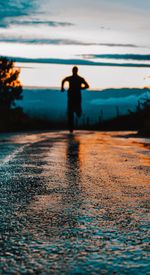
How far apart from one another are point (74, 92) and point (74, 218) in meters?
15.0

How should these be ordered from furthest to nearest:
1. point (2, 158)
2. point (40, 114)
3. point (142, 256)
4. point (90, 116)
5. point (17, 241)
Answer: point (90, 116) → point (40, 114) → point (2, 158) → point (17, 241) → point (142, 256)

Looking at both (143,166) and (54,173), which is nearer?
(54,173)

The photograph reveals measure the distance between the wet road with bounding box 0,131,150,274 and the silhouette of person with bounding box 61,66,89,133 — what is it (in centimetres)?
1076

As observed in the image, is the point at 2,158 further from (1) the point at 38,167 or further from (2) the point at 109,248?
(2) the point at 109,248

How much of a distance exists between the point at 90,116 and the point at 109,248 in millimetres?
49853

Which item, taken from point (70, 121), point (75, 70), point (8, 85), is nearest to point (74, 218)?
point (75, 70)

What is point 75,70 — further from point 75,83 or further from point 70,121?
point 70,121

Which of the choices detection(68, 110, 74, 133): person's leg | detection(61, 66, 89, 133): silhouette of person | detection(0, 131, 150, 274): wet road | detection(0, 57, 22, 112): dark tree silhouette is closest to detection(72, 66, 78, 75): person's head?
detection(61, 66, 89, 133): silhouette of person

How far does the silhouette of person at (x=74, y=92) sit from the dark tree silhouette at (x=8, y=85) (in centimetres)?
3590

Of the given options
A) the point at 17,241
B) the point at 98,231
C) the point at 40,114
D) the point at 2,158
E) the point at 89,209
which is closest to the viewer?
the point at 17,241

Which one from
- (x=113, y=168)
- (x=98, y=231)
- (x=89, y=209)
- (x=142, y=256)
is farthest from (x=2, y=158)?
(x=142, y=256)

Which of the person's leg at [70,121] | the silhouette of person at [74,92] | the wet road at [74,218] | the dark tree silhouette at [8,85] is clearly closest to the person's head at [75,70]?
the silhouette of person at [74,92]

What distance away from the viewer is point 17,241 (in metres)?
3.45

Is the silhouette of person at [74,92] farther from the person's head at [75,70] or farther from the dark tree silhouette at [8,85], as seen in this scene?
the dark tree silhouette at [8,85]
